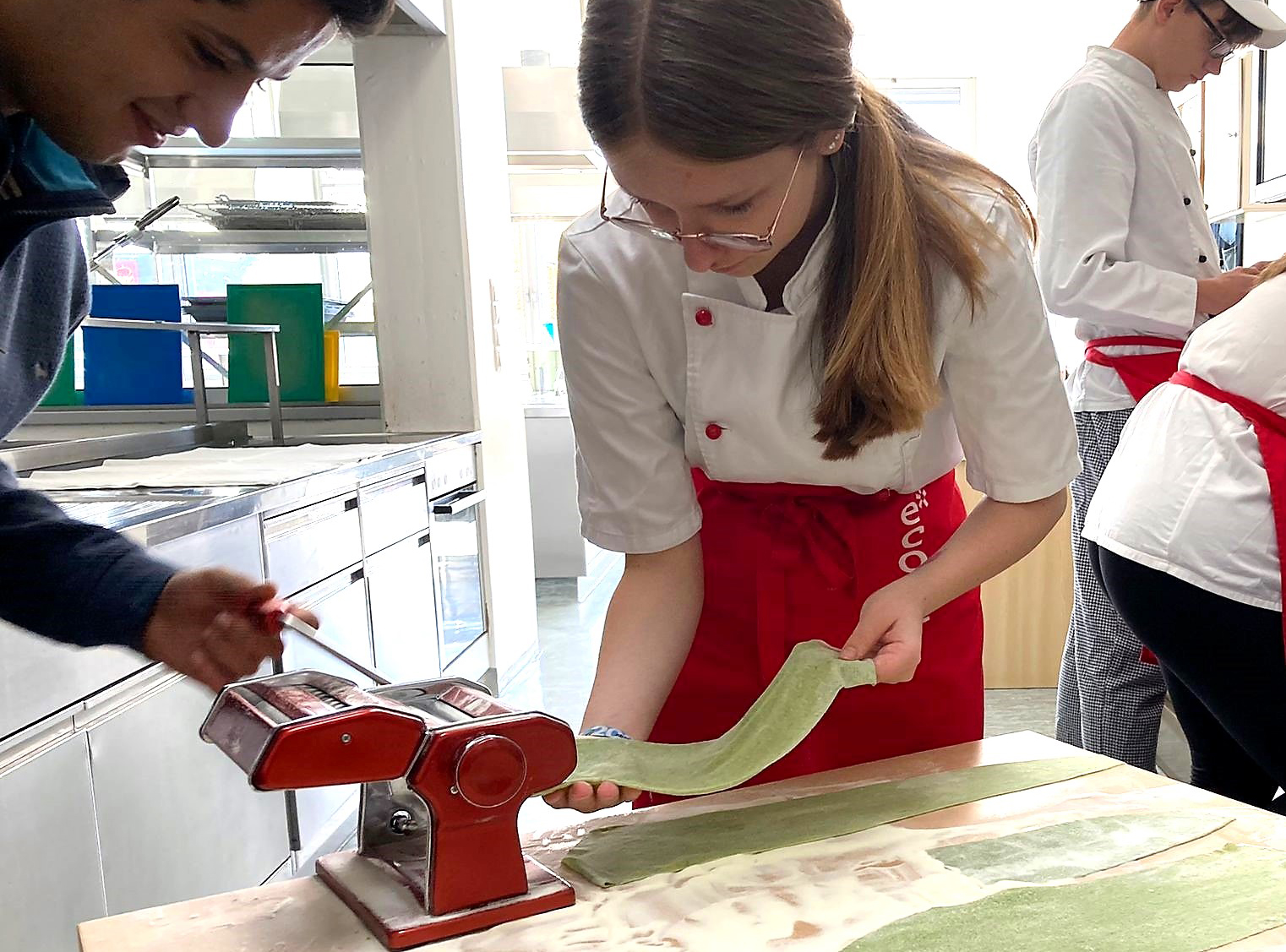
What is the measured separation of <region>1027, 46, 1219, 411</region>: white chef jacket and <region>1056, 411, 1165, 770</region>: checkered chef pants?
0.22 ft

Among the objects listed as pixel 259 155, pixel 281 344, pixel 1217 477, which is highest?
pixel 259 155

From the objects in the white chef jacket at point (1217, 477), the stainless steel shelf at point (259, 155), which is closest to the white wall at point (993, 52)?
the stainless steel shelf at point (259, 155)

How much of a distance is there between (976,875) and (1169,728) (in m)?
2.29

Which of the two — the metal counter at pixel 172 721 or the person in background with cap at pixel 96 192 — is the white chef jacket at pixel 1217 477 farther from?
the metal counter at pixel 172 721

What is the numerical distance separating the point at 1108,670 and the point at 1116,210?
870mm

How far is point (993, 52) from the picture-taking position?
564 cm

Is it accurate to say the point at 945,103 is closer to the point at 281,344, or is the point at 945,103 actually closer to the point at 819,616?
the point at 281,344

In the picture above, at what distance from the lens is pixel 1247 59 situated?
308 centimetres

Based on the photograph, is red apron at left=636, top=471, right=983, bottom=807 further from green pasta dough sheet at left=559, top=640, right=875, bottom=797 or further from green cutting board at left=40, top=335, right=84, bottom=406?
green cutting board at left=40, top=335, right=84, bottom=406

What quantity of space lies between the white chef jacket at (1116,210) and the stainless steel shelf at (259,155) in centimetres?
214

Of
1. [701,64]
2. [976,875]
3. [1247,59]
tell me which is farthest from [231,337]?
[1247,59]

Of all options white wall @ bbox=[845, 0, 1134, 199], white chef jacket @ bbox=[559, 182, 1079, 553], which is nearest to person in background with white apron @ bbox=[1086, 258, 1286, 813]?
white chef jacket @ bbox=[559, 182, 1079, 553]

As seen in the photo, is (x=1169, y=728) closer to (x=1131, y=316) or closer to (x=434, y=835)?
(x=1131, y=316)

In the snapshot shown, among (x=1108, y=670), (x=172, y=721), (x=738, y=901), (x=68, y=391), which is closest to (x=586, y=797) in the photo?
(x=738, y=901)
